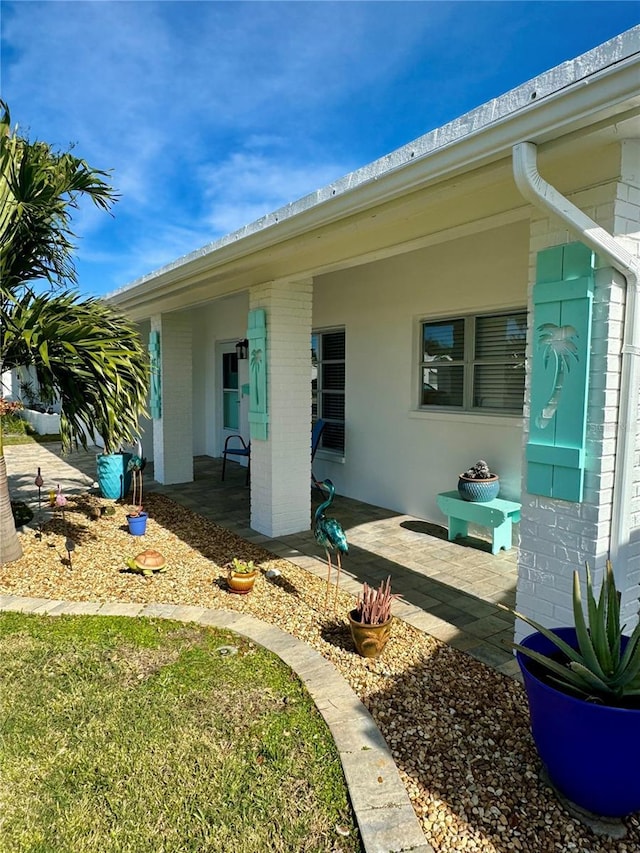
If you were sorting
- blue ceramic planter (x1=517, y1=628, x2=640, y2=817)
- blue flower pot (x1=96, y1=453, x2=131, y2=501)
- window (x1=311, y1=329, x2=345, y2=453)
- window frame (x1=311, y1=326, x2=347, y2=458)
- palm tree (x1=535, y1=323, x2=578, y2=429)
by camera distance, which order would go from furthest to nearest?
window (x1=311, y1=329, x2=345, y2=453), window frame (x1=311, y1=326, x2=347, y2=458), blue flower pot (x1=96, y1=453, x2=131, y2=501), palm tree (x1=535, y1=323, x2=578, y2=429), blue ceramic planter (x1=517, y1=628, x2=640, y2=817)

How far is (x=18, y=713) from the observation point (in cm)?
254

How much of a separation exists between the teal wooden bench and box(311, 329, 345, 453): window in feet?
7.93

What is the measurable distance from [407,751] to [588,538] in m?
1.39

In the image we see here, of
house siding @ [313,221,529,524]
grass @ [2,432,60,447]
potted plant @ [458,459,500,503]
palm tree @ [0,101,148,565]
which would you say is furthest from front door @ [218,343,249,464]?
grass @ [2,432,60,447]

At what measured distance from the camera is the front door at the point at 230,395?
10.1 meters

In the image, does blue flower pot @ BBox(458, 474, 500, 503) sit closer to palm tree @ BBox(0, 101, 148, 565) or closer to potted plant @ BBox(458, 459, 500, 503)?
potted plant @ BBox(458, 459, 500, 503)

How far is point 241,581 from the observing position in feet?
13.2

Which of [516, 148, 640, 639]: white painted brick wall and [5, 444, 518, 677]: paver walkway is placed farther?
[5, 444, 518, 677]: paver walkway

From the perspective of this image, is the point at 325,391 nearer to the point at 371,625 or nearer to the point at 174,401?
the point at 174,401

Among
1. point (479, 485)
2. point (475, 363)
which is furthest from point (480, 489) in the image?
point (475, 363)

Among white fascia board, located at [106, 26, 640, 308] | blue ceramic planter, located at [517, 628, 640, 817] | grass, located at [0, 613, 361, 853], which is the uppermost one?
white fascia board, located at [106, 26, 640, 308]

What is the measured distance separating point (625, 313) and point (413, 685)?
7.46 feet

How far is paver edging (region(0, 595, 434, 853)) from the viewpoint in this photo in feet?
6.01

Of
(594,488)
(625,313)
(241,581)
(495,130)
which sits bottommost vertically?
(241,581)
